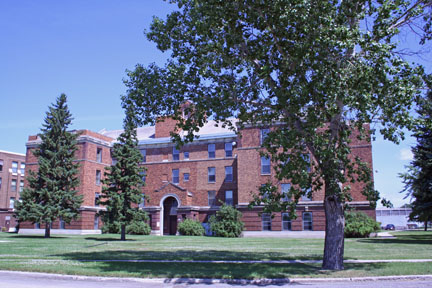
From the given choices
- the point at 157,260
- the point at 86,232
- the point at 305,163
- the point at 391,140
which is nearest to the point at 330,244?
the point at 305,163

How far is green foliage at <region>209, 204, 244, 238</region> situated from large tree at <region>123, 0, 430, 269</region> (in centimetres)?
2605

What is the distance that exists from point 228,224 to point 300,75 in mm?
29133

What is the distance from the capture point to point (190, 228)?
142ft

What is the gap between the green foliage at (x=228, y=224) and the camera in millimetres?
40219

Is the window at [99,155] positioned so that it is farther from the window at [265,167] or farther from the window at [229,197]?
the window at [265,167]

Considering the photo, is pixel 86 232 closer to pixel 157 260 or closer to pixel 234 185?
pixel 234 185

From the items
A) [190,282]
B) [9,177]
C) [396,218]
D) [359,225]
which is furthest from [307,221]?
[396,218]

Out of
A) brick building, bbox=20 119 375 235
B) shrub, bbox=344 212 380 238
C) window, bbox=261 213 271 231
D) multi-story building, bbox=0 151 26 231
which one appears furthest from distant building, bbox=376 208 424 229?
multi-story building, bbox=0 151 26 231

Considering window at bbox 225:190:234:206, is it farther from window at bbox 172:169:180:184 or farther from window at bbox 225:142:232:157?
window at bbox 172:169:180:184

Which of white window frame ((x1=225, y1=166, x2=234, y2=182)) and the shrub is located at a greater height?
white window frame ((x1=225, y1=166, x2=234, y2=182))

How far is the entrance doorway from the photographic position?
159 ft

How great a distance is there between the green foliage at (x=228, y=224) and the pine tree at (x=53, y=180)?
46.6 feet

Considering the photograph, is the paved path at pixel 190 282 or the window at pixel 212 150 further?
the window at pixel 212 150

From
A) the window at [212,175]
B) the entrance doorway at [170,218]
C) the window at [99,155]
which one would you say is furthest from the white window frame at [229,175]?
the window at [99,155]
